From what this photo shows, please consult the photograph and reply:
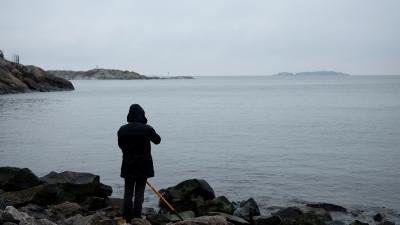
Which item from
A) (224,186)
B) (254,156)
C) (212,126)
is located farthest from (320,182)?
(212,126)

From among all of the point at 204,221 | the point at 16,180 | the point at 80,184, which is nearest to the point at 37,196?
the point at 80,184

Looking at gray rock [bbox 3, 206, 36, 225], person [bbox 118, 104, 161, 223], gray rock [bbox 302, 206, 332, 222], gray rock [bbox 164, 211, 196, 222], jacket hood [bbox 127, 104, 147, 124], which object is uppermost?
jacket hood [bbox 127, 104, 147, 124]

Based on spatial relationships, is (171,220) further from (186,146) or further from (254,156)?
(186,146)

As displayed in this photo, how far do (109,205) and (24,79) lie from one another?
8937 centimetres

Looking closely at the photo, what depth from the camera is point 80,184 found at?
14508 millimetres

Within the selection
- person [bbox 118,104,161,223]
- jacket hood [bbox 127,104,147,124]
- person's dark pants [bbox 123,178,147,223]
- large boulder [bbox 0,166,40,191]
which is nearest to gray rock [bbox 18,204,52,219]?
large boulder [bbox 0,166,40,191]

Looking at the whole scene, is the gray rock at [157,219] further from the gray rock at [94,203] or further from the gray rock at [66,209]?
the gray rock at [94,203]

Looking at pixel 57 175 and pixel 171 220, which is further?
pixel 57 175

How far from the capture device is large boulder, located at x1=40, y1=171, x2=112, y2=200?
14.4m

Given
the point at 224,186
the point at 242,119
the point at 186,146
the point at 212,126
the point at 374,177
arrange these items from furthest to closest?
the point at 242,119
the point at 212,126
the point at 186,146
the point at 374,177
the point at 224,186

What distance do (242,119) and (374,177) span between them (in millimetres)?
29319

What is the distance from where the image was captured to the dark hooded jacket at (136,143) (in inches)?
384

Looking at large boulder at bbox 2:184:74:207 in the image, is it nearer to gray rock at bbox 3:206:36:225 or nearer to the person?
gray rock at bbox 3:206:36:225

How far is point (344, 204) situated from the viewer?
1652 centimetres
